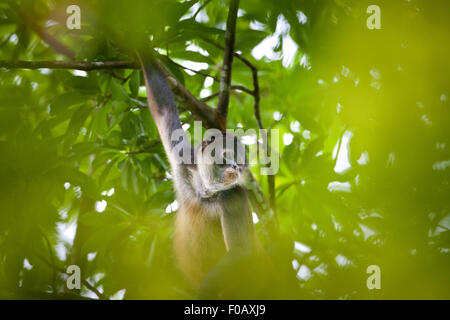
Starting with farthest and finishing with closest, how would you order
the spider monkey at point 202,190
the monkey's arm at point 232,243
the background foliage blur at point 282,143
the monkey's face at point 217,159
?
the monkey's face at point 217,159
the spider monkey at point 202,190
the monkey's arm at point 232,243
the background foliage blur at point 282,143

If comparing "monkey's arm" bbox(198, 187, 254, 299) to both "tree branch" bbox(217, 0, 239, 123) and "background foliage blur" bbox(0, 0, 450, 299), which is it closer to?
"background foliage blur" bbox(0, 0, 450, 299)

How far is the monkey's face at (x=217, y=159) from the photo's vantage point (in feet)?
9.88

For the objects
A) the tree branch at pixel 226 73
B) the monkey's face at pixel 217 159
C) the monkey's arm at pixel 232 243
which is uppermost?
the tree branch at pixel 226 73

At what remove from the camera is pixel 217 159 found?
3043 millimetres

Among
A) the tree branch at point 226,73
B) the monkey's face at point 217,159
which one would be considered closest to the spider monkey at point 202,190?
the monkey's face at point 217,159

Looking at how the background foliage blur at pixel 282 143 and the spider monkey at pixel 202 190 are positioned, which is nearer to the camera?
the background foliage blur at pixel 282 143

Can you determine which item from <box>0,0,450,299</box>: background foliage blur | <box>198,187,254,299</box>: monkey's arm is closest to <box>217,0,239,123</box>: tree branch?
<box>0,0,450,299</box>: background foliage blur

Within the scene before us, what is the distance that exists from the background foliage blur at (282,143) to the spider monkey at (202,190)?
18 centimetres

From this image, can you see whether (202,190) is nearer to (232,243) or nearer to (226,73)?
(232,243)

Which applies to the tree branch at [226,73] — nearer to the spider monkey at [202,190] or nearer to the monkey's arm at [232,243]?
the spider monkey at [202,190]

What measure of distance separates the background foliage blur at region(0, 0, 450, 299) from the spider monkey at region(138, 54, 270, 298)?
0.18 meters
